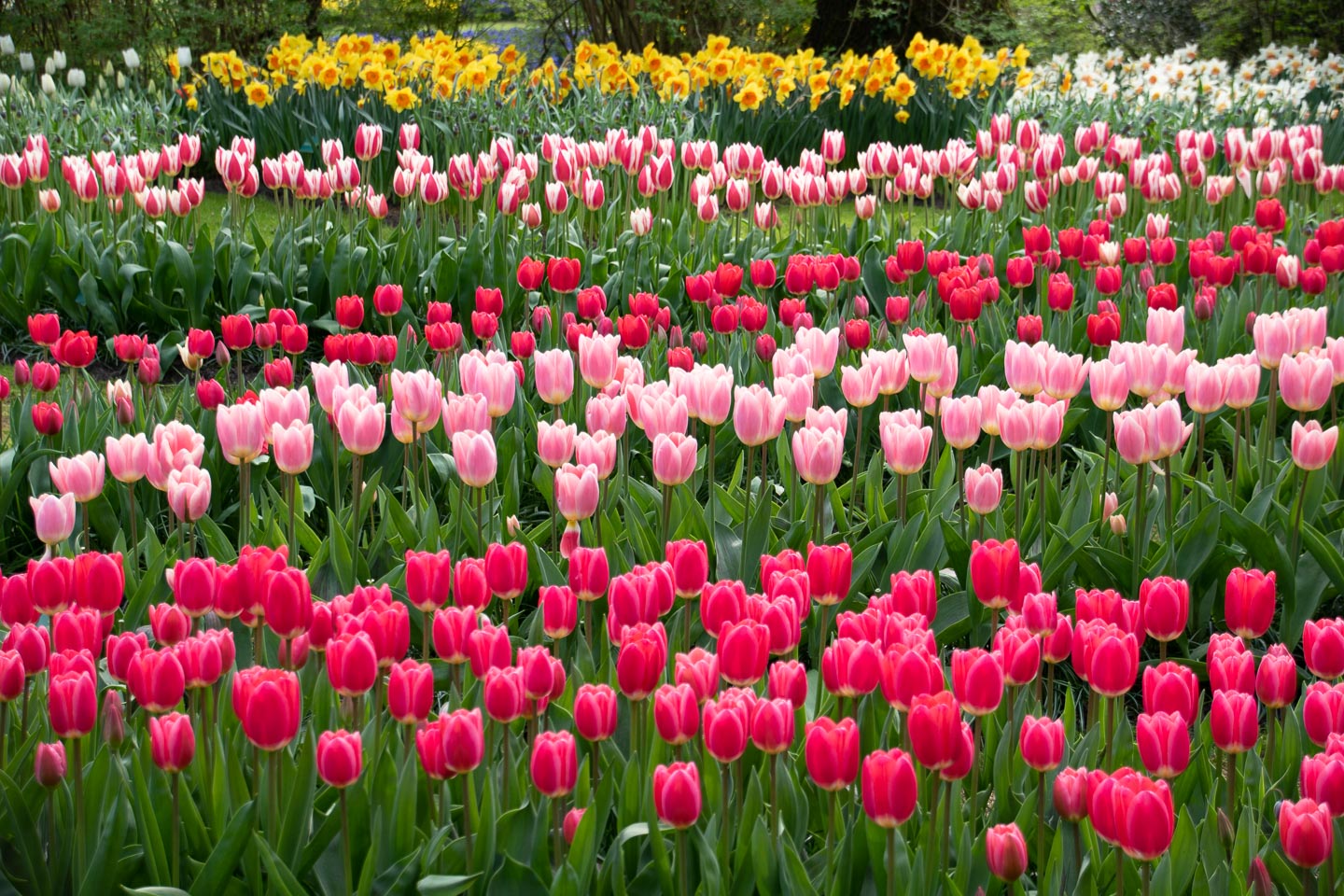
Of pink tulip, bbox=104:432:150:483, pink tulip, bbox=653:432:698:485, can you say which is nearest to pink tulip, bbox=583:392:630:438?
pink tulip, bbox=653:432:698:485

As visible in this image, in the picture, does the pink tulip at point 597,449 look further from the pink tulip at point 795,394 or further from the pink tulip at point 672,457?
the pink tulip at point 795,394

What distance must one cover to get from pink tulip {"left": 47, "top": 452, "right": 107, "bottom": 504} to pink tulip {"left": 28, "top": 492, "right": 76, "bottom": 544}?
0.46ft

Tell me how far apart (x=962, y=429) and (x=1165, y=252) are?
7.74 feet

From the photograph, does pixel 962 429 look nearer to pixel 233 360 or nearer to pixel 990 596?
pixel 990 596

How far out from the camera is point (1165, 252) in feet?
15.8

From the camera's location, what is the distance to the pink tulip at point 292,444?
256 cm

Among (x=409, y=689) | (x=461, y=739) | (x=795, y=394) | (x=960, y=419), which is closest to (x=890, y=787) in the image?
(x=461, y=739)

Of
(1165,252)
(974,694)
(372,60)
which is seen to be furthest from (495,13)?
(974,694)

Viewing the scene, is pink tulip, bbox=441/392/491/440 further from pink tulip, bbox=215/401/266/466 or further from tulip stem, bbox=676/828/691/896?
tulip stem, bbox=676/828/691/896

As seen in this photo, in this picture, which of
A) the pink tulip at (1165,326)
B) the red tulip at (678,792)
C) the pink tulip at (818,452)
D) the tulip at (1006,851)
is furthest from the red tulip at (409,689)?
the pink tulip at (1165,326)

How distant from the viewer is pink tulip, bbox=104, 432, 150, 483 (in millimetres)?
2639

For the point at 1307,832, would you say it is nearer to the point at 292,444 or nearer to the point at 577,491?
the point at 577,491

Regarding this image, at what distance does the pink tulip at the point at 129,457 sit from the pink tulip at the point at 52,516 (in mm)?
238

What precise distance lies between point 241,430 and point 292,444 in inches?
8.1
